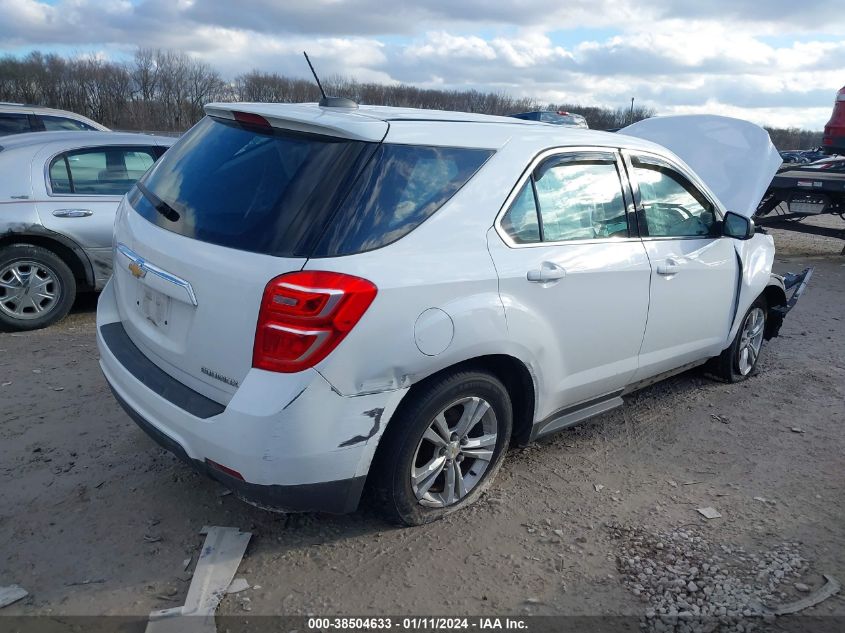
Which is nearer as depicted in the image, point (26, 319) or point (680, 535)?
point (680, 535)

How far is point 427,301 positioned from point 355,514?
1.16 meters

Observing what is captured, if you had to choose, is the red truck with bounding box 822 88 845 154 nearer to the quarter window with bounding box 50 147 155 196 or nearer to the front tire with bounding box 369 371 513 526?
the quarter window with bounding box 50 147 155 196

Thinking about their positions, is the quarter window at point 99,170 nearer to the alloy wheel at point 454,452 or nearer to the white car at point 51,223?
the white car at point 51,223

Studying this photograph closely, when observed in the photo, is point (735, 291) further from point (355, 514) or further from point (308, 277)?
point (308, 277)

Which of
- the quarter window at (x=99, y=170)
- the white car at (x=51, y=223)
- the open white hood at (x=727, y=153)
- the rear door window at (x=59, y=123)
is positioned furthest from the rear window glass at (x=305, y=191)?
the rear door window at (x=59, y=123)

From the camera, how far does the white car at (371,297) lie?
2.48m

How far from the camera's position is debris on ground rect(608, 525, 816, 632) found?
2625mm

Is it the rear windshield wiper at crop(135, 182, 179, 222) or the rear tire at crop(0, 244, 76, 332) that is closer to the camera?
the rear windshield wiper at crop(135, 182, 179, 222)

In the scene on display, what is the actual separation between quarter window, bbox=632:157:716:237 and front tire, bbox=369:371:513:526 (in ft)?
4.81

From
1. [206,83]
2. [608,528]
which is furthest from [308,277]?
[206,83]

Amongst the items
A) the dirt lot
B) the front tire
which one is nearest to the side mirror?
the dirt lot

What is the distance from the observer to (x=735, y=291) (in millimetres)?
4512

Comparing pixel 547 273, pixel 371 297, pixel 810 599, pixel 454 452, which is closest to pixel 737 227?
pixel 547 273

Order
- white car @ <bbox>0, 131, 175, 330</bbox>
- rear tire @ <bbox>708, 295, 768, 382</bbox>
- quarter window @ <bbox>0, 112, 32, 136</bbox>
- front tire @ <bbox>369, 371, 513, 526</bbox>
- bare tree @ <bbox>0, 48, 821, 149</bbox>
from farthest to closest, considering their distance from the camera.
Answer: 1. bare tree @ <bbox>0, 48, 821, 149</bbox>
2. quarter window @ <bbox>0, 112, 32, 136</bbox>
3. white car @ <bbox>0, 131, 175, 330</bbox>
4. rear tire @ <bbox>708, 295, 768, 382</bbox>
5. front tire @ <bbox>369, 371, 513, 526</bbox>
